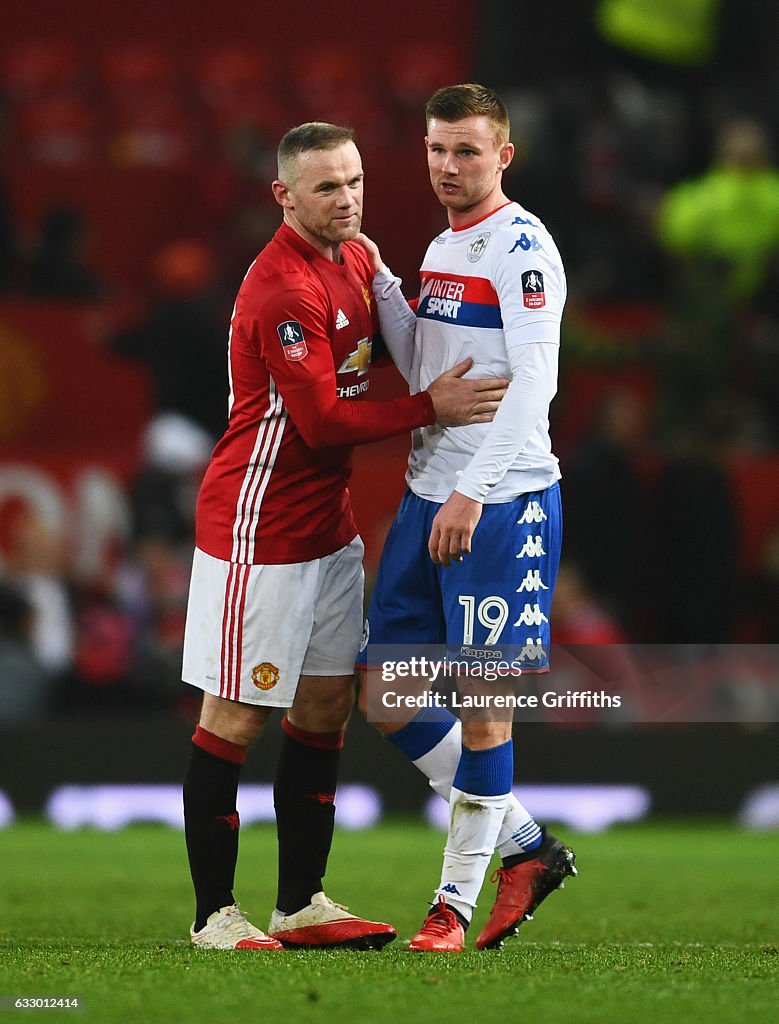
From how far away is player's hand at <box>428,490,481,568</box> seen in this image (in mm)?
4652

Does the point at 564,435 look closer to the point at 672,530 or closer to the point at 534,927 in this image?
the point at 672,530

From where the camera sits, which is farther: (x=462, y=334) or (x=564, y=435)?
(x=564, y=435)

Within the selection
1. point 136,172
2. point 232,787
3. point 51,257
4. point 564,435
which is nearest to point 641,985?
point 232,787

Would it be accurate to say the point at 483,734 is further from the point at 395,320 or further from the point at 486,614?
the point at 395,320

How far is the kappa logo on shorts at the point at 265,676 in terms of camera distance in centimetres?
485

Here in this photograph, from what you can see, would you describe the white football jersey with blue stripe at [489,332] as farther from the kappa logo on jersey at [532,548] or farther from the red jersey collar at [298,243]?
the red jersey collar at [298,243]

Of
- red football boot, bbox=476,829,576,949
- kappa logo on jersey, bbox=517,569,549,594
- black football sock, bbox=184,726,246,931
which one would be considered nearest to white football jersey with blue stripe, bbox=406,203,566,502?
kappa logo on jersey, bbox=517,569,549,594

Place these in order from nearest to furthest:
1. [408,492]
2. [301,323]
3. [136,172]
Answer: [301,323], [408,492], [136,172]

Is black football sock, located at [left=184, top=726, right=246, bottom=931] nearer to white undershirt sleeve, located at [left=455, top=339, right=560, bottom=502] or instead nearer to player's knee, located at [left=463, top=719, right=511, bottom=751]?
player's knee, located at [left=463, top=719, right=511, bottom=751]

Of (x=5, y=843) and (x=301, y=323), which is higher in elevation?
(x=301, y=323)

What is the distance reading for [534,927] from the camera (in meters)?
5.54

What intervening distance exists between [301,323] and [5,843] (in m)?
3.92

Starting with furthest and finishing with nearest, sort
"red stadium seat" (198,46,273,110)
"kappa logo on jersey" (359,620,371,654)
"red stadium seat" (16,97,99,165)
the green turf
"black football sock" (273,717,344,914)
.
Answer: "red stadium seat" (198,46,273,110)
"red stadium seat" (16,97,99,165)
"black football sock" (273,717,344,914)
"kappa logo on jersey" (359,620,371,654)
the green turf

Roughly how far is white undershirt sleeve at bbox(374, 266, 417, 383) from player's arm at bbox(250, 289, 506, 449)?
0.31 metres
